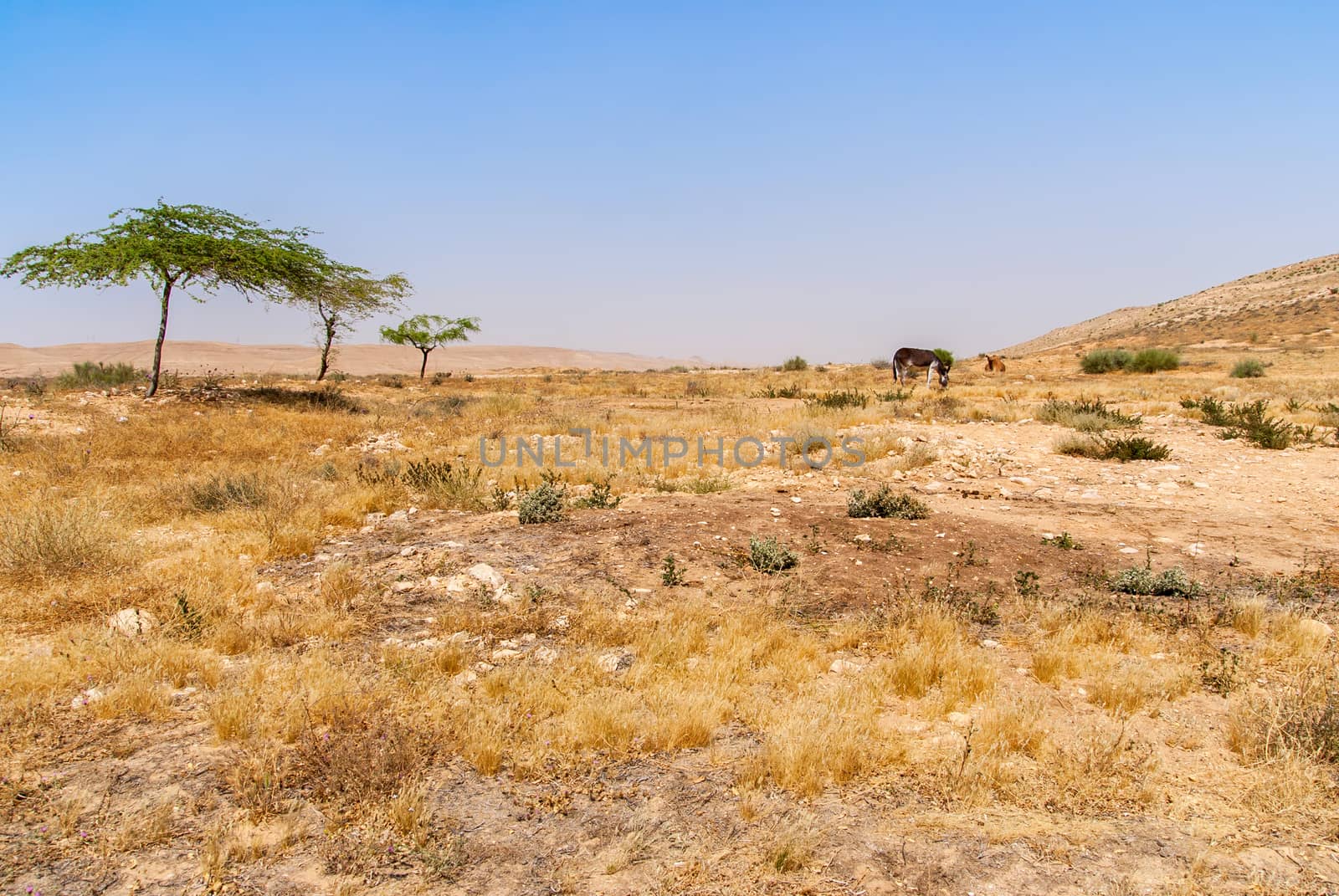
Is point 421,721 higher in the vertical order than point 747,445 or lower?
lower

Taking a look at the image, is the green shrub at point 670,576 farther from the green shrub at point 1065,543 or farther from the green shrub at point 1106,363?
the green shrub at point 1106,363

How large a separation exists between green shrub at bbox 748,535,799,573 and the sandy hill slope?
4439 cm

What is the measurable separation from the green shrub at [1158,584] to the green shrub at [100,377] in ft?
84.2

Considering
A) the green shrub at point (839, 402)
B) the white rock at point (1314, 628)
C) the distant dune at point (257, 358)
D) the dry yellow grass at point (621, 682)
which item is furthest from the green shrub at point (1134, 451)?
the distant dune at point (257, 358)

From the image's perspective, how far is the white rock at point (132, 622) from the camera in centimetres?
411

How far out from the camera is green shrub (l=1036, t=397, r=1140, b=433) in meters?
12.1

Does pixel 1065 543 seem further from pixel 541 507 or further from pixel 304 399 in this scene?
pixel 304 399

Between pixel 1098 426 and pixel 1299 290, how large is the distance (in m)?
60.2

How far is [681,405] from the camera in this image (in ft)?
59.5

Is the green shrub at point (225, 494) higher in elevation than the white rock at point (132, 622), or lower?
higher

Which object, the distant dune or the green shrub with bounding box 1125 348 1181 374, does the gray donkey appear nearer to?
the green shrub with bounding box 1125 348 1181 374

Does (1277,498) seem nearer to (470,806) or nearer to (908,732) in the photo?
(908,732)

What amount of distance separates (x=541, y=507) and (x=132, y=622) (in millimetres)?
3538

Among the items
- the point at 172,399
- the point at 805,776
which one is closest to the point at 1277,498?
the point at 805,776
